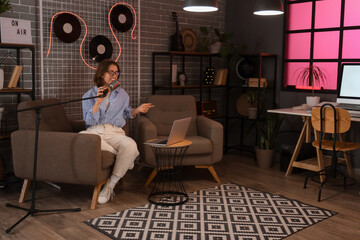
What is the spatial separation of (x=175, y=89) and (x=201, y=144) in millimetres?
1546

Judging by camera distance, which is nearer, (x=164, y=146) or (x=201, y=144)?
(x=164, y=146)

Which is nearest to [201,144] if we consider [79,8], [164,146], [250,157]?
[164,146]

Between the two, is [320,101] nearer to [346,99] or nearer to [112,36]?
[346,99]

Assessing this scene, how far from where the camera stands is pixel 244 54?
5.36 metres

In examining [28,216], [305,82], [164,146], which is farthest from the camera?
[305,82]

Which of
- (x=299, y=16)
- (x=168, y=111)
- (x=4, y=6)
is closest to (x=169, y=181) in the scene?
(x=168, y=111)

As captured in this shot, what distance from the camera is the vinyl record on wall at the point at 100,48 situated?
4.55m

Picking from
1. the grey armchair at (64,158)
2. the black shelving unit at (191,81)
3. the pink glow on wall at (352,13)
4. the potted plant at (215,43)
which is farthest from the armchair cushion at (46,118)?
the pink glow on wall at (352,13)

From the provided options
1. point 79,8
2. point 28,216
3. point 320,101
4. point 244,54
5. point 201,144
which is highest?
point 79,8

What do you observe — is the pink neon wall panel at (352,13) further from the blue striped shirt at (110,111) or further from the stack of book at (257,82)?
the blue striped shirt at (110,111)

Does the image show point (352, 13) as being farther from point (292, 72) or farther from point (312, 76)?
point (292, 72)

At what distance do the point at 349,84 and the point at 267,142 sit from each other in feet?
3.75

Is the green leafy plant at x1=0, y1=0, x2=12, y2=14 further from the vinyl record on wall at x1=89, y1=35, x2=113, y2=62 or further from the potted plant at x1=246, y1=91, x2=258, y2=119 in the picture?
the potted plant at x1=246, y1=91, x2=258, y2=119

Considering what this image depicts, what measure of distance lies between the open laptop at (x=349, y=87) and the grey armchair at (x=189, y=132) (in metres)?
1.36
